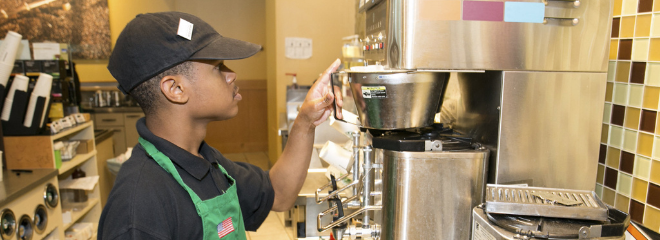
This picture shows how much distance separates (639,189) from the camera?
109cm

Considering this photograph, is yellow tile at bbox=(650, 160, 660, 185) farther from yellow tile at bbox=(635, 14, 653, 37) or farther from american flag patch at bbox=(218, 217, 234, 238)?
american flag patch at bbox=(218, 217, 234, 238)

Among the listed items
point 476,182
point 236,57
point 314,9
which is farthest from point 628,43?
point 314,9

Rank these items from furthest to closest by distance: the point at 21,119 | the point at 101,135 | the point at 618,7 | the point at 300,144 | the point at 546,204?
the point at 101,135 < the point at 21,119 < the point at 300,144 < the point at 618,7 < the point at 546,204

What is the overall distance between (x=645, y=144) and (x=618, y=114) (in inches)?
5.0

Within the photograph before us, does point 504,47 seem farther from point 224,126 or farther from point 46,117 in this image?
point 224,126

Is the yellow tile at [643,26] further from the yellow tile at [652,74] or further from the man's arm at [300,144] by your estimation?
the man's arm at [300,144]

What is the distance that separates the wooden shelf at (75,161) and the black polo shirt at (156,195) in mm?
1904

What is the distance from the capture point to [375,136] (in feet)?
3.67

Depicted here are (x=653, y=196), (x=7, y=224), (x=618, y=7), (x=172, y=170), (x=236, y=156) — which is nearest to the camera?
(x=172, y=170)

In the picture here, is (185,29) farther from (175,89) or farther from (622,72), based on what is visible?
(622,72)

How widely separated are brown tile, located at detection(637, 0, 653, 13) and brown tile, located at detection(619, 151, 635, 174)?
0.37 m

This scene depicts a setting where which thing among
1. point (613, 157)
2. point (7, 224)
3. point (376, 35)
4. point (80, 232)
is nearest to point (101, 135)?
point (80, 232)

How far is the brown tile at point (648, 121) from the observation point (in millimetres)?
1029

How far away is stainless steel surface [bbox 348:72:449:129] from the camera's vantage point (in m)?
0.99
